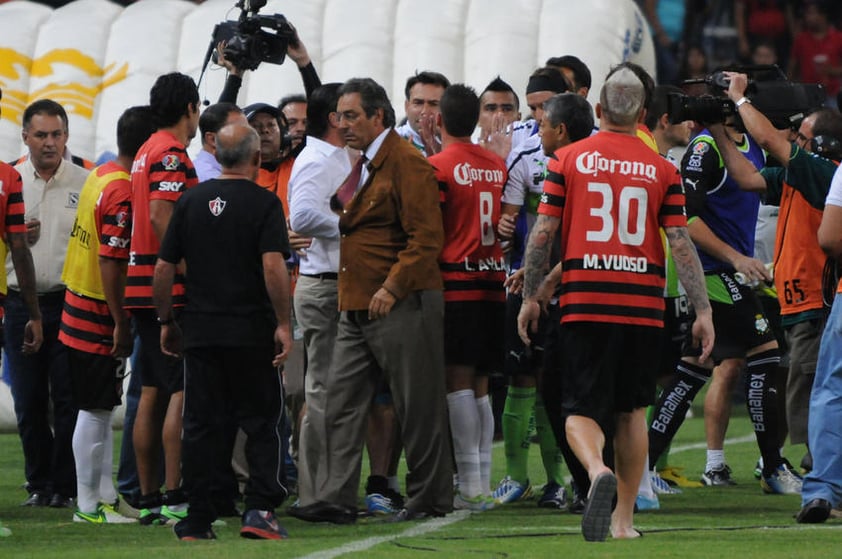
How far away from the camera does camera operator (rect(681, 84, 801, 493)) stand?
29.2ft

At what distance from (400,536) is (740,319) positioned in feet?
9.03

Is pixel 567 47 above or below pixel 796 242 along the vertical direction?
above

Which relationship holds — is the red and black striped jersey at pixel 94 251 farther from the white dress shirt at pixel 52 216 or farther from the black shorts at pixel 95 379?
the white dress shirt at pixel 52 216

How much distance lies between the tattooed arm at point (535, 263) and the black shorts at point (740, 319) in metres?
2.34

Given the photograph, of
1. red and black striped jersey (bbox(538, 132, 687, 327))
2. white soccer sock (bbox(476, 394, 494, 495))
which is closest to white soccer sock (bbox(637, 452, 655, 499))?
white soccer sock (bbox(476, 394, 494, 495))

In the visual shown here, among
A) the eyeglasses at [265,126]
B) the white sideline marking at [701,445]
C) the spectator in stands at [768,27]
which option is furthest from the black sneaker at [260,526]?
the spectator in stands at [768,27]

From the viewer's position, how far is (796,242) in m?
8.56

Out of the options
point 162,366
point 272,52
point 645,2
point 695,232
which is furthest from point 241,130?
point 645,2

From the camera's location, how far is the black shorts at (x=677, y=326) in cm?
910

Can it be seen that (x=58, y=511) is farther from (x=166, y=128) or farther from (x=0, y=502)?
(x=166, y=128)

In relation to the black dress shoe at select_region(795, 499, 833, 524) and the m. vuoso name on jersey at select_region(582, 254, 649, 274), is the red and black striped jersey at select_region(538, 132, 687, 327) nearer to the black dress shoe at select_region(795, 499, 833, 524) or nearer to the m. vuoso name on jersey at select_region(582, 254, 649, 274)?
the m. vuoso name on jersey at select_region(582, 254, 649, 274)

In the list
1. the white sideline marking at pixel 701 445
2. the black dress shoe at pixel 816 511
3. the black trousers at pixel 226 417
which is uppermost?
the black trousers at pixel 226 417

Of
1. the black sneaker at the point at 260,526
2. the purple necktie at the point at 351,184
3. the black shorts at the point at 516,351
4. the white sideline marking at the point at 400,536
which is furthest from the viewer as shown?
the black shorts at the point at 516,351

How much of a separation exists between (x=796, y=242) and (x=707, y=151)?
2.34ft
